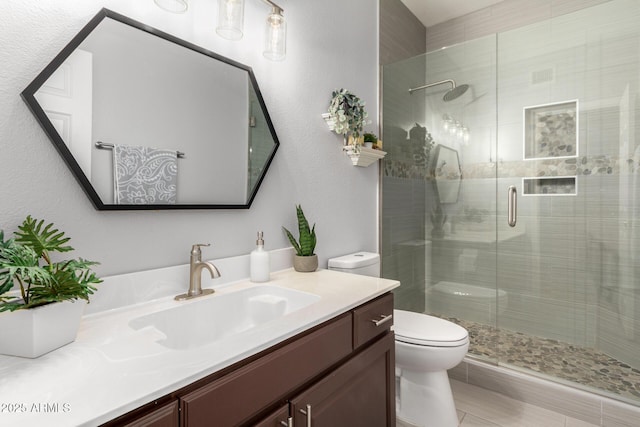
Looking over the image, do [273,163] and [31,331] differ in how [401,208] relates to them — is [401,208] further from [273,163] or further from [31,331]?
[31,331]

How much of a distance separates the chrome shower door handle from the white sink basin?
181 cm

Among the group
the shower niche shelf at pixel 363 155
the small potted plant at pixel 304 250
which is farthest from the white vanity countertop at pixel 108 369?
the shower niche shelf at pixel 363 155

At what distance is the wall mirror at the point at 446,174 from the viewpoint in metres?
2.52

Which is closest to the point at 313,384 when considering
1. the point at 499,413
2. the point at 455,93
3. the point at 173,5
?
the point at 173,5

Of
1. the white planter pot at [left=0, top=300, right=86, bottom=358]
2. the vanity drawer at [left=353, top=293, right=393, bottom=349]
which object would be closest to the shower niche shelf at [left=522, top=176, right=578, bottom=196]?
the vanity drawer at [left=353, top=293, right=393, bottom=349]

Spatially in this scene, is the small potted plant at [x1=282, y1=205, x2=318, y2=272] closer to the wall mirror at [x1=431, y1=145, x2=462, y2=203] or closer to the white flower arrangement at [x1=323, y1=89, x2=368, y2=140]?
the white flower arrangement at [x1=323, y1=89, x2=368, y2=140]

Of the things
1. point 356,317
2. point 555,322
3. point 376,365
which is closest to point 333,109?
point 356,317

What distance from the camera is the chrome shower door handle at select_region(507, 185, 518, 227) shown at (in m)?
2.33

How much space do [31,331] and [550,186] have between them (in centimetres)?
271

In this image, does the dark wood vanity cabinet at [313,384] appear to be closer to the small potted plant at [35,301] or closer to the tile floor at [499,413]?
the small potted plant at [35,301]

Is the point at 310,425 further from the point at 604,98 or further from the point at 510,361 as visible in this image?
the point at 604,98

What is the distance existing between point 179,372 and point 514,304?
2427 millimetres

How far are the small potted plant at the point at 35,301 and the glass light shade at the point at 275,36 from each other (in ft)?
A: 3.49

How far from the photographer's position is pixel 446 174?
256 cm
